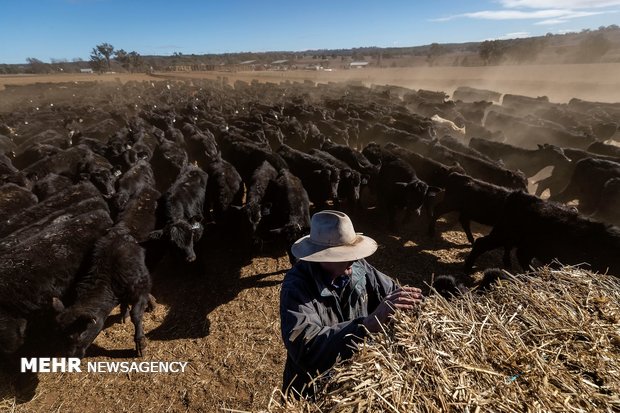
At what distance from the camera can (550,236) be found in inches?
237

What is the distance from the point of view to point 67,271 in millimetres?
5355

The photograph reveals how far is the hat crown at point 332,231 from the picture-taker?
2.60 m

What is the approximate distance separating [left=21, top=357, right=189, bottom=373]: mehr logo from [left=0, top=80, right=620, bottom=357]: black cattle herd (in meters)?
0.24

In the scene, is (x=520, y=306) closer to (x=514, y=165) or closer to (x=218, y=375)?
(x=218, y=375)

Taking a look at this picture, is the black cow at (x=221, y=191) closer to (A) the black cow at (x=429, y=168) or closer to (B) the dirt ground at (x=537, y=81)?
(A) the black cow at (x=429, y=168)

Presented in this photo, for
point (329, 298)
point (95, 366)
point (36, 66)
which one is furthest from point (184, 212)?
point (36, 66)

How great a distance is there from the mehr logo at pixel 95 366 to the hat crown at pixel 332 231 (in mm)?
3615

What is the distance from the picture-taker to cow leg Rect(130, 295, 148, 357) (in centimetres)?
510

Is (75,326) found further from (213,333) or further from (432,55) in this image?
(432,55)

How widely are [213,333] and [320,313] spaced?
11.9 ft

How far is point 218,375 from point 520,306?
13.2 ft

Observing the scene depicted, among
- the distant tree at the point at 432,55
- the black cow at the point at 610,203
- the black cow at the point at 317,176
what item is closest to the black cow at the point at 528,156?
the black cow at the point at 610,203

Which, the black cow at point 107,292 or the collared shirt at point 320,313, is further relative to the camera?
the black cow at point 107,292

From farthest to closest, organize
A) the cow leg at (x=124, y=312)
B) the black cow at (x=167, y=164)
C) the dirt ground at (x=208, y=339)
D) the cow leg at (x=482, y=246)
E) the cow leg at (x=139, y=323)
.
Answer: the black cow at (x=167, y=164)
the cow leg at (x=482, y=246)
the cow leg at (x=124, y=312)
the cow leg at (x=139, y=323)
the dirt ground at (x=208, y=339)
